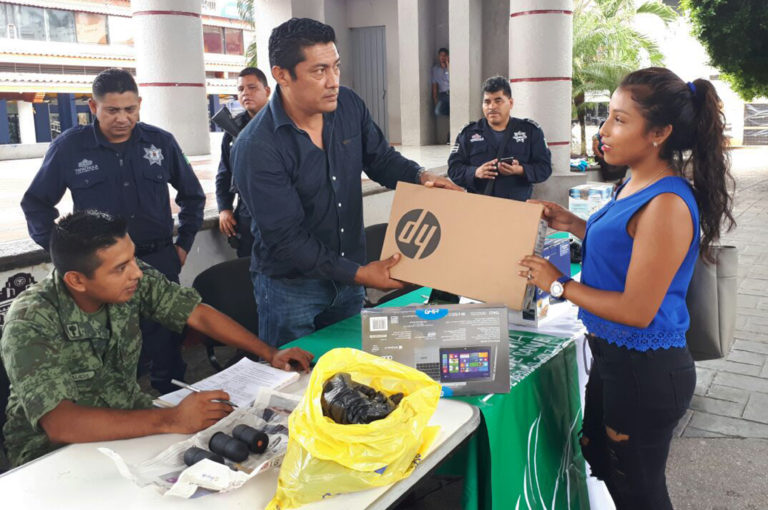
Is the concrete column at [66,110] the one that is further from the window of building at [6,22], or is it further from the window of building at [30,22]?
the window of building at [6,22]

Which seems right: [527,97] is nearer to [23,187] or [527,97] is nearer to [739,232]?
[739,232]

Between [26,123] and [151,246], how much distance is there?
63.2 ft

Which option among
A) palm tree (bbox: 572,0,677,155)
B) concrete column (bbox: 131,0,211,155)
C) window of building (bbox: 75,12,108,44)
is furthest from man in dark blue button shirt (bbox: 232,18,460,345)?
window of building (bbox: 75,12,108,44)

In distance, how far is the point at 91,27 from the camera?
83.7ft

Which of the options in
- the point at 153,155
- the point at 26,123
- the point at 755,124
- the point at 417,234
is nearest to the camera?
the point at 417,234

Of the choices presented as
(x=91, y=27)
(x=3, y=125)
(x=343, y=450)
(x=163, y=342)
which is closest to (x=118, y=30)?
(x=91, y=27)

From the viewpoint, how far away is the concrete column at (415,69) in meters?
10.0

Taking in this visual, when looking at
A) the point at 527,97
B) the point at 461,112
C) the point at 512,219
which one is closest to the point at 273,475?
the point at 512,219

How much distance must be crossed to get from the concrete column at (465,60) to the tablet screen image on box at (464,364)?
26.7 ft

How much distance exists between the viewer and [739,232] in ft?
24.0

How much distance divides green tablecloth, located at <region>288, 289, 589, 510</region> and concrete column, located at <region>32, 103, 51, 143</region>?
20.7 m

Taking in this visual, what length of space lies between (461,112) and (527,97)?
9.23 ft

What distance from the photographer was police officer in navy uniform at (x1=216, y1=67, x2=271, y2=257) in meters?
3.83

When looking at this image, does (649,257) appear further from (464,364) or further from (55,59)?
(55,59)
